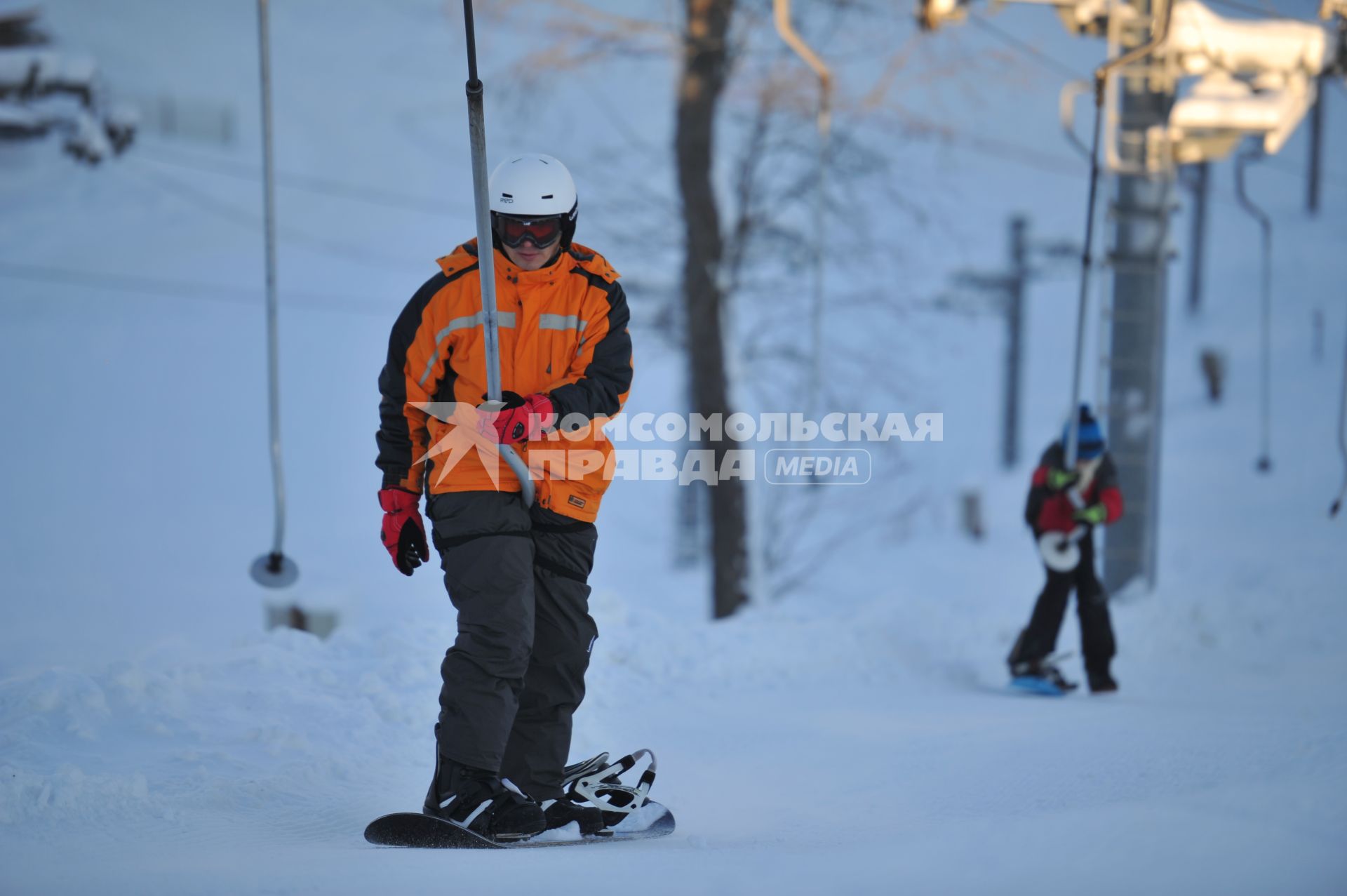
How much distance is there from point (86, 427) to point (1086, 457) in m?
18.6

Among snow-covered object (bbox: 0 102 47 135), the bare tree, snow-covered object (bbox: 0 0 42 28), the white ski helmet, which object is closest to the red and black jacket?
the white ski helmet

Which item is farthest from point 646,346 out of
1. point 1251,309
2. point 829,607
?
point 1251,309

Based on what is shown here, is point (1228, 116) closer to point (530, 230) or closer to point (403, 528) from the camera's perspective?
point (530, 230)

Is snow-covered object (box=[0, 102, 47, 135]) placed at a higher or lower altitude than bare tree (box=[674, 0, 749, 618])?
higher

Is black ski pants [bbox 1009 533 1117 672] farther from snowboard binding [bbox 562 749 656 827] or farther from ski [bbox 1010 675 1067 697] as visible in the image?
snowboard binding [bbox 562 749 656 827]

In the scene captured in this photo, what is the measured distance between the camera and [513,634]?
3215mm

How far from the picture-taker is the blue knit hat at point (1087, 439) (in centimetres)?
638

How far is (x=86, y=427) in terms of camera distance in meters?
20.8

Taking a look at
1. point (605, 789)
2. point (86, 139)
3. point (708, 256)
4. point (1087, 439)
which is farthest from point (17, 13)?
point (605, 789)

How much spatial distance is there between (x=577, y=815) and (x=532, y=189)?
1.71m

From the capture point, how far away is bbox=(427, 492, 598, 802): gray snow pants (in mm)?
3193

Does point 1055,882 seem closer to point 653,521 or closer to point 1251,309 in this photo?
point 653,521

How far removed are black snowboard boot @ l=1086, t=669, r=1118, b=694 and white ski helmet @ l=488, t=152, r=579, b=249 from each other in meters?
4.10

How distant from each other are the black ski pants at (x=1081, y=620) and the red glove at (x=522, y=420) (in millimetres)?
3893
